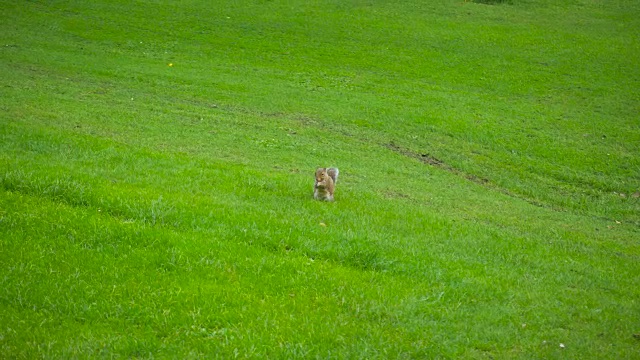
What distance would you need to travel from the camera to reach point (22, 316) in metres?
6.59

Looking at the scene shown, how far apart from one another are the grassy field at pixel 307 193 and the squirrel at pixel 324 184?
213mm

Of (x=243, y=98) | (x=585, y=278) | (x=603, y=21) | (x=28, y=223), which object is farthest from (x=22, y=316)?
(x=603, y=21)

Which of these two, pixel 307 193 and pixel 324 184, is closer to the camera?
pixel 324 184

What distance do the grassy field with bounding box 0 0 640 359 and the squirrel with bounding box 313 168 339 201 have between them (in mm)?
213

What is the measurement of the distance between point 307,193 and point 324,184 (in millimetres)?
885

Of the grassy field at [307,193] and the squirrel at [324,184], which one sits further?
the squirrel at [324,184]

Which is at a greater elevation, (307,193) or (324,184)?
(324,184)

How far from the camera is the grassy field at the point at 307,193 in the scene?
725cm

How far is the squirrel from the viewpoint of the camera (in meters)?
12.3

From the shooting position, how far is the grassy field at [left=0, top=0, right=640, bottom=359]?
7.25 metres

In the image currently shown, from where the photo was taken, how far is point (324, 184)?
1234 cm

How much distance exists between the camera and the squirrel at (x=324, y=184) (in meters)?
12.3

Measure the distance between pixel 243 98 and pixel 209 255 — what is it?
698 inches

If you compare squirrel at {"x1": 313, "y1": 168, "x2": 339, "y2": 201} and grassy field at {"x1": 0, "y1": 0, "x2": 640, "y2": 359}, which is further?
squirrel at {"x1": 313, "y1": 168, "x2": 339, "y2": 201}
